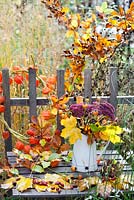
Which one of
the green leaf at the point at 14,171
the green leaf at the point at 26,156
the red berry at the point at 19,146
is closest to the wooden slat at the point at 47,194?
the green leaf at the point at 14,171

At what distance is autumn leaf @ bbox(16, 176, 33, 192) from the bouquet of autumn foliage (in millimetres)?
280

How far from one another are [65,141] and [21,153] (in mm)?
544

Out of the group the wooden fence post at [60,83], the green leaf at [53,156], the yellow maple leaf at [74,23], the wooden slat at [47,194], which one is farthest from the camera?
the yellow maple leaf at [74,23]

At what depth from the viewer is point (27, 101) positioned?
9.62ft

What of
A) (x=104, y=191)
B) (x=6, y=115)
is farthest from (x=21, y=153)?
(x=104, y=191)

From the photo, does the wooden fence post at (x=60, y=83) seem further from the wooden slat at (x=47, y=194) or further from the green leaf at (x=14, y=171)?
the wooden slat at (x=47, y=194)

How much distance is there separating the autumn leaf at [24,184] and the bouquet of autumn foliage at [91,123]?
0.28 metres

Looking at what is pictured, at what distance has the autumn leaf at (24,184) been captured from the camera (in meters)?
2.39

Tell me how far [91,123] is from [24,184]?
45 centimetres

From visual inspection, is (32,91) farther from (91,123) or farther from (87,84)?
(91,123)

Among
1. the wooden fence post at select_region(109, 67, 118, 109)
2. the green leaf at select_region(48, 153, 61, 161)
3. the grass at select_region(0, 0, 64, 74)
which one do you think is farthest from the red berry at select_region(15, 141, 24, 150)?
the grass at select_region(0, 0, 64, 74)

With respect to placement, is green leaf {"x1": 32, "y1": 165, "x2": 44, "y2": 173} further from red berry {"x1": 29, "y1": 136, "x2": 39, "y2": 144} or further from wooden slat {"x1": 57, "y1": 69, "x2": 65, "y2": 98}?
wooden slat {"x1": 57, "y1": 69, "x2": 65, "y2": 98}

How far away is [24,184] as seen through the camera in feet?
7.88

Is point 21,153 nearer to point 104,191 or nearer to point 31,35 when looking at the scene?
point 104,191
